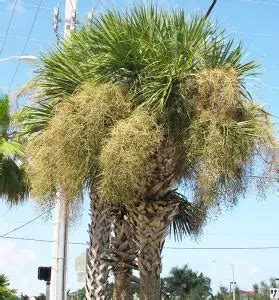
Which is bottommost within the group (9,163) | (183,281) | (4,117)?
(183,281)

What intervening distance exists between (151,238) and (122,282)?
8.27 ft

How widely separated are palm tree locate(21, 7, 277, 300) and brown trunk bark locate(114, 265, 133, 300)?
77.2 inches

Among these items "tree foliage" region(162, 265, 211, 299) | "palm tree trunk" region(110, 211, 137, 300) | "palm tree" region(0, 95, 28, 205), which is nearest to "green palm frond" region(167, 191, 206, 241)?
"palm tree trunk" region(110, 211, 137, 300)

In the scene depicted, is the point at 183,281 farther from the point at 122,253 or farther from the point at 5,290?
the point at 122,253

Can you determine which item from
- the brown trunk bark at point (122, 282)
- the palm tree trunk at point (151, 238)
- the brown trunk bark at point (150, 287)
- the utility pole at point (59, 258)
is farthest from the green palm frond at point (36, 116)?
the brown trunk bark at point (150, 287)

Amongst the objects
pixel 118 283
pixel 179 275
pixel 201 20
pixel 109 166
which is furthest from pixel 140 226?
pixel 179 275

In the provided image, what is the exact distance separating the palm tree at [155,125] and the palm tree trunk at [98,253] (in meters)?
1.09

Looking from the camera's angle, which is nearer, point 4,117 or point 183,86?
point 183,86

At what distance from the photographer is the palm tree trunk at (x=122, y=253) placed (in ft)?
38.7

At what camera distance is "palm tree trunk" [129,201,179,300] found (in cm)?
963

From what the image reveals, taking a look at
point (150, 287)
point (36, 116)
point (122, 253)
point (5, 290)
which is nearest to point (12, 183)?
point (36, 116)

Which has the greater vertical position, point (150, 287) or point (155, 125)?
point (155, 125)

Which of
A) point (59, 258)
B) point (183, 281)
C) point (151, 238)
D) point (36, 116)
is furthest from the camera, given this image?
point (183, 281)

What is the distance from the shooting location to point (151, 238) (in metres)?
9.76
